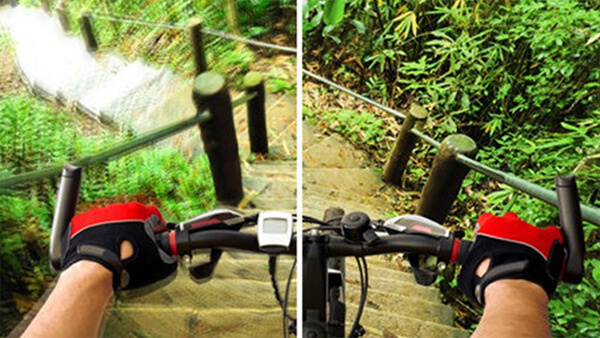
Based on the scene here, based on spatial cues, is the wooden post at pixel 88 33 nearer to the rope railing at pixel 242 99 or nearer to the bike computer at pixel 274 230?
the rope railing at pixel 242 99

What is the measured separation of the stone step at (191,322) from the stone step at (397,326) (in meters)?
0.21

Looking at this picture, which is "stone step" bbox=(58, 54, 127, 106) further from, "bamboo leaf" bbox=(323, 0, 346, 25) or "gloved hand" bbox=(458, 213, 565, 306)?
"gloved hand" bbox=(458, 213, 565, 306)

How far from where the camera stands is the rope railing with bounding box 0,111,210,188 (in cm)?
132

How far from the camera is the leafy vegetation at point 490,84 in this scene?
1.30 meters

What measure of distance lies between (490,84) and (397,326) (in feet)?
2.27

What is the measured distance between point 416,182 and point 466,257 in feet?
1.86

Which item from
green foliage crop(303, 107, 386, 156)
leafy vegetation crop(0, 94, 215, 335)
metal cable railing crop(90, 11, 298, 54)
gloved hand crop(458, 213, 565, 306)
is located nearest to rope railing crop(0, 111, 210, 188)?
leafy vegetation crop(0, 94, 215, 335)

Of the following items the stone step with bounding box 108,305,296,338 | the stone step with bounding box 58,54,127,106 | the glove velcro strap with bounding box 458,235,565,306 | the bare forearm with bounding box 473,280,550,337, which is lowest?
the stone step with bounding box 108,305,296,338

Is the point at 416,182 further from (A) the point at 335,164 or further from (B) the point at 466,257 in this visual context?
(B) the point at 466,257

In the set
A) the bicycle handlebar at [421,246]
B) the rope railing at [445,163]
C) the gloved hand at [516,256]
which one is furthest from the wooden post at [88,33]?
the gloved hand at [516,256]

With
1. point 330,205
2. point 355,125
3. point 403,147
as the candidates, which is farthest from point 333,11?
point 330,205

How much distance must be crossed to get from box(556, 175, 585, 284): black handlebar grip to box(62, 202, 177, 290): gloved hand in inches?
26.0

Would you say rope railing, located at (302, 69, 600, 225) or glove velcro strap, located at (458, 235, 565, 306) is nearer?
glove velcro strap, located at (458, 235, 565, 306)

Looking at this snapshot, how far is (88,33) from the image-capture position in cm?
138
